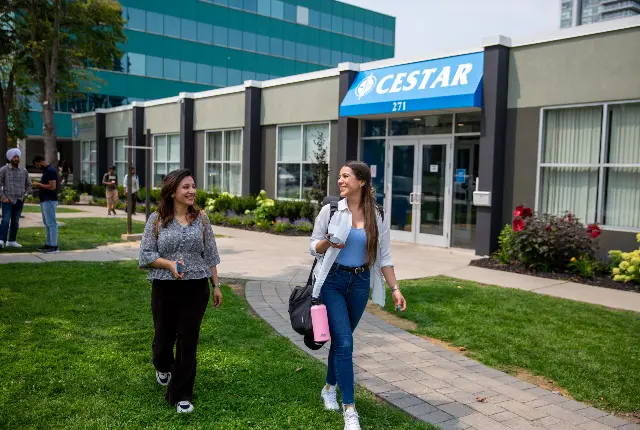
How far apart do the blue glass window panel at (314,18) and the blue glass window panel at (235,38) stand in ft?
27.8

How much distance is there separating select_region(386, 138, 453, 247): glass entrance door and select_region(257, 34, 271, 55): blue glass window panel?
38833 mm

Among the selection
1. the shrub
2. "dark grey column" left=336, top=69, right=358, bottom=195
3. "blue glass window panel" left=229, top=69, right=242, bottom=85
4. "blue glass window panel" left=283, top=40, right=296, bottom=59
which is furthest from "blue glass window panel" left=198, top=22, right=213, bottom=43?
the shrub

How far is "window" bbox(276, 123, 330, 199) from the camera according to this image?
16203 mm

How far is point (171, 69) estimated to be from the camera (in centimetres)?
4412

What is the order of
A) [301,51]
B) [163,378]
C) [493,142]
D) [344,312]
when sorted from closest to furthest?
1. [344,312]
2. [163,378]
3. [493,142]
4. [301,51]

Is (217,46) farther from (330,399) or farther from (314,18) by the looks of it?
(330,399)

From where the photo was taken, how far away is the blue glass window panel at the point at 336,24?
56156 mm

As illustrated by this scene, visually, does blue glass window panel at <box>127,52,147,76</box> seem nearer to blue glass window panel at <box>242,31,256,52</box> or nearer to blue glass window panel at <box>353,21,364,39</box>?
blue glass window panel at <box>242,31,256,52</box>

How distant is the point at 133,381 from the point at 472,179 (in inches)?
372

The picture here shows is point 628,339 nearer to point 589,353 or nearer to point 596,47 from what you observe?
point 589,353

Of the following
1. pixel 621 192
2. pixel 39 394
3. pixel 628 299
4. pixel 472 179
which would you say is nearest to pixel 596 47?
pixel 621 192

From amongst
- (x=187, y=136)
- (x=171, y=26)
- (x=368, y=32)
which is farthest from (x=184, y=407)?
(x=368, y=32)

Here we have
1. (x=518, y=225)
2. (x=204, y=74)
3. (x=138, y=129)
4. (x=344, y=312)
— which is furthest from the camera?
(x=204, y=74)

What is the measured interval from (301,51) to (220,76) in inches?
377
